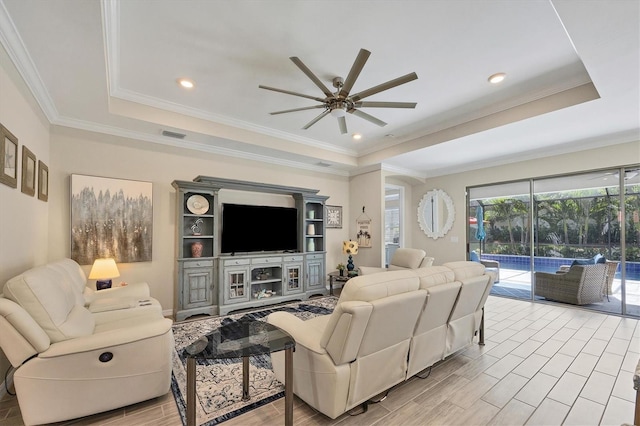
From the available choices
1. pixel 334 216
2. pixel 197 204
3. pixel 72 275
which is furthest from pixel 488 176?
pixel 72 275

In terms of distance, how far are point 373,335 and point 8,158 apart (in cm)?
311

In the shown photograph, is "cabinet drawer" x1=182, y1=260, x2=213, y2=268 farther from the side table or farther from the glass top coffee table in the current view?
the side table

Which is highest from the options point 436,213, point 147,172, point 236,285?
point 147,172

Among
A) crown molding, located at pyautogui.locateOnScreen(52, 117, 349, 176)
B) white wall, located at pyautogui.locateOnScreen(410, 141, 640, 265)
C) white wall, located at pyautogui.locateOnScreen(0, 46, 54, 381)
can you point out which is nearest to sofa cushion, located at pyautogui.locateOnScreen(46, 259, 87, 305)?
white wall, located at pyautogui.locateOnScreen(0, 46, 54, 381)

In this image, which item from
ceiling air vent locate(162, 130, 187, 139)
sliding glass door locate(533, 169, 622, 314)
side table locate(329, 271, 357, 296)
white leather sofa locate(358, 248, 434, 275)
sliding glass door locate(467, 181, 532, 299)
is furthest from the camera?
side table locate(329, 271, 357, 296)

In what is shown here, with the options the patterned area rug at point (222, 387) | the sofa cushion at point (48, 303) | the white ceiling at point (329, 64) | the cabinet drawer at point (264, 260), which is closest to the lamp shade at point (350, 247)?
the cabinet drawer at point (264, 260)

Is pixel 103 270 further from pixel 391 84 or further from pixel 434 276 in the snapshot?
pixel 391 84

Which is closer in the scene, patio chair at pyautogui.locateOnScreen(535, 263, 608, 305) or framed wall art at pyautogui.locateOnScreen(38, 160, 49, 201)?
framed wall art at pyautogui.locateOnScreen(38, 160, 49, 201)

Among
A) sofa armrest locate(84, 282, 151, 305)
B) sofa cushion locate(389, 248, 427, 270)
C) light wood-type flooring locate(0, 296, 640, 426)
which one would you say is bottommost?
light wood-type flooring locate(0, 296, 640, 426)

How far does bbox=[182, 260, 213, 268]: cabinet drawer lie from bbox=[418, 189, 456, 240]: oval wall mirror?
5.04 metres

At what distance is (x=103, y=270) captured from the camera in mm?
3453

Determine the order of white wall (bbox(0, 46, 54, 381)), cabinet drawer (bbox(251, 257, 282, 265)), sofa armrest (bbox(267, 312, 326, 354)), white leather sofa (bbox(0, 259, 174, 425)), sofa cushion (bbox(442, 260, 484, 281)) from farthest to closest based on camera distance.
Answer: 1. cabinet drawer (bbox(251, 257, 282, 265))
2. sofa cushion (bbox(442, 260, 484, 281))
3. white wall (bbox(0, 46, 54, 381))
4. sofa armrest (bbox(267, 312, 326, 354))
5. white leather sofa (bbox(0, 259, 174, 425))

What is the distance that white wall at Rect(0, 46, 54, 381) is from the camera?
2.16 metres

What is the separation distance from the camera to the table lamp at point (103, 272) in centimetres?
341
